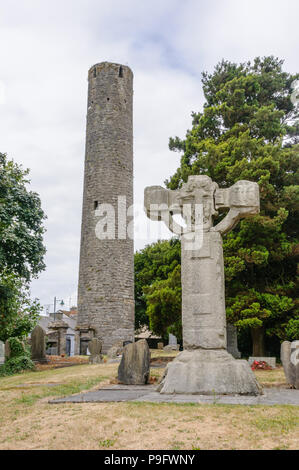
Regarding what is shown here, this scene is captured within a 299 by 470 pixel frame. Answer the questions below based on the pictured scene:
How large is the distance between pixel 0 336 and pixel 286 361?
12.1 m

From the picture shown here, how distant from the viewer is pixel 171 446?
3492mm

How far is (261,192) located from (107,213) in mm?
13031

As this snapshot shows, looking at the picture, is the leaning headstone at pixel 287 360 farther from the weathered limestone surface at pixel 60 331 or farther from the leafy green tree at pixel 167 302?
the weathered limestone surface at pixel 60 331

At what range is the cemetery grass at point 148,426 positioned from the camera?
3.59 metres

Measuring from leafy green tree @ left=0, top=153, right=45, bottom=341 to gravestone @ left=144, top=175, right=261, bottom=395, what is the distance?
327 inches

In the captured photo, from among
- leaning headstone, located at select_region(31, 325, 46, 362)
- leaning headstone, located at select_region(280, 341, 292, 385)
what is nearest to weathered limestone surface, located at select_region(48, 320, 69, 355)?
leaning headstone, located at select_region(31, 325, 46, 362)

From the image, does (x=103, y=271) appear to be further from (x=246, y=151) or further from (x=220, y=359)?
(x=220, y=359)

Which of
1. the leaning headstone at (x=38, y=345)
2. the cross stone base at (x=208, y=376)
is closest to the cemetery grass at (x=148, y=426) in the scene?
the cross stone base at (x=208, y=376)

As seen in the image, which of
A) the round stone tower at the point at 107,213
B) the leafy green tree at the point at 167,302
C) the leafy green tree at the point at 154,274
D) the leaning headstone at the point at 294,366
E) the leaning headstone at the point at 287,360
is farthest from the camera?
the round stone tower at the point at 107,213

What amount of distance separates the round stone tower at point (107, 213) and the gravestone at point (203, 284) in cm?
1689

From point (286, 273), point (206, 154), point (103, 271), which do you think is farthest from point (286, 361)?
point (103, 271)

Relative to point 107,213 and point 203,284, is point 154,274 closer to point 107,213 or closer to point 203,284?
point 107,213
